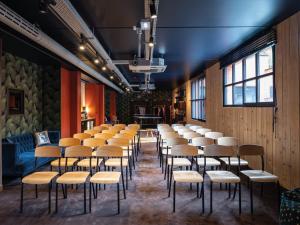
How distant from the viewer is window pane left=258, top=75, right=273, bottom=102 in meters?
5.27

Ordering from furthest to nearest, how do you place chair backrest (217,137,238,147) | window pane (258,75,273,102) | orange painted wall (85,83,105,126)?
1. orange painted wall (85,83,105,126)
2. chair backrest (217,137,238,147)
3. window pane (258,75,273,102)

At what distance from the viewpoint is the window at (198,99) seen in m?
11.4

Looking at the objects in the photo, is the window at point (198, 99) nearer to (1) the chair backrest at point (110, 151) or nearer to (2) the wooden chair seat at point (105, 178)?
(1) the chair backrest at point (110, 151)

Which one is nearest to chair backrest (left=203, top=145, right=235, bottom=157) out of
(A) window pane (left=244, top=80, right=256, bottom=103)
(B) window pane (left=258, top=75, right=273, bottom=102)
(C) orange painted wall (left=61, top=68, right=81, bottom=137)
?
(B) window pane (left=258, top=75, right=273, bottom=102)

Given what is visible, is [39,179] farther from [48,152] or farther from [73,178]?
[48,152]

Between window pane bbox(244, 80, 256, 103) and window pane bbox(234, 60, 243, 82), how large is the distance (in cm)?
52

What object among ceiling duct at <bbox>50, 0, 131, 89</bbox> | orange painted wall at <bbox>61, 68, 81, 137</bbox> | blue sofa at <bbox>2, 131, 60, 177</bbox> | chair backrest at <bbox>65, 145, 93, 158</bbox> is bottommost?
blue sofa at <bbox>2, 131, 60, 177</bbox>

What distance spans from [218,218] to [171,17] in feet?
10.4

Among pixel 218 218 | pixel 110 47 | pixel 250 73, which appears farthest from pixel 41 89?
pixel 218 218

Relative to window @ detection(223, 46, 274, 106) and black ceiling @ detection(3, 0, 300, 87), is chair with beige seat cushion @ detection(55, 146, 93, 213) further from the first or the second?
window @ detection(223, 46, 274, 106)

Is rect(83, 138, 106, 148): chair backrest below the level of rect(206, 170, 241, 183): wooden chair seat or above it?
above

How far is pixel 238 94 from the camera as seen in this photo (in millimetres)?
→ 7086

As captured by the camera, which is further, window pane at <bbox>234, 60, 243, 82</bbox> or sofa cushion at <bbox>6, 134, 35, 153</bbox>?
window pane at <bbox>234, 60, 243, 82</bbox>

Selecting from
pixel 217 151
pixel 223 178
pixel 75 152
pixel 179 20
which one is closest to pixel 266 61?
pixel 179 20
